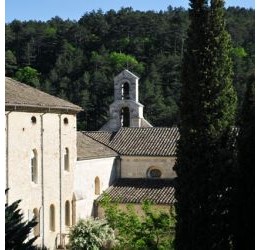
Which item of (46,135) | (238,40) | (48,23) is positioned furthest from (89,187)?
(48,23)

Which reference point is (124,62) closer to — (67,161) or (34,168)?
(67,161)

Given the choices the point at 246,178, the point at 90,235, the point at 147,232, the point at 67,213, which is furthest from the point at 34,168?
the point at 246,178

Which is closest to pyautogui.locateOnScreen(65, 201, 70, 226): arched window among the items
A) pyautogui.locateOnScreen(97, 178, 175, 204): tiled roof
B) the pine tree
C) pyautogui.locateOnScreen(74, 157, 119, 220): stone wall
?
pyautogui.locateOnScreen(74, 157, 119, 220): stone wall

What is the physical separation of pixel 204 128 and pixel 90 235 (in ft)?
34.9

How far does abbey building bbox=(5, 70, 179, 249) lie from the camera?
24656mm

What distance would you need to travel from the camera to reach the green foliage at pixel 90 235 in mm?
25797

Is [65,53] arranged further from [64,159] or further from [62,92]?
[64,159]

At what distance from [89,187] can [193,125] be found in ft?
48.1

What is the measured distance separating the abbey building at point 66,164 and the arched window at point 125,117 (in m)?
7.58

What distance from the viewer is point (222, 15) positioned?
690 inches

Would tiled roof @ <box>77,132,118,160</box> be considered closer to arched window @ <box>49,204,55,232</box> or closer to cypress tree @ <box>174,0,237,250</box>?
arched window @ <box>49,204,55,232</box>

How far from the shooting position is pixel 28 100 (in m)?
25.1

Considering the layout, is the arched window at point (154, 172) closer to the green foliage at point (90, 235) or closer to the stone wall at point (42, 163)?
the stone wall at point (42, 163)

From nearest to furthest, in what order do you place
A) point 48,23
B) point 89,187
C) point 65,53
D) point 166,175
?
point 89,187 < point 166,175 < point 65,53 < point 48,23
